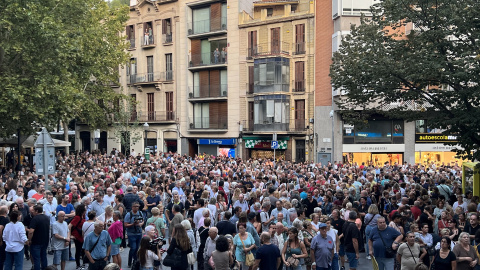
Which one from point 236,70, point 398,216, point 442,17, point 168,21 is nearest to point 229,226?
point 398,216

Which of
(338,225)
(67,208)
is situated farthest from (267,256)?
(67,208)

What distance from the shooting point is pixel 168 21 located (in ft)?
157

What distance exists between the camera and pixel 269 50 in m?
41.4

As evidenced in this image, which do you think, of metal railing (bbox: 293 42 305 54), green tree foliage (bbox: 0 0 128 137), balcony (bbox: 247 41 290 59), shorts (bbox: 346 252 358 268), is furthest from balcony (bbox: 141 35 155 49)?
shorts (bbox: 346 252 358 268)

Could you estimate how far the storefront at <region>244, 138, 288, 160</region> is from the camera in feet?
133

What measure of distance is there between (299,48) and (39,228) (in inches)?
1277

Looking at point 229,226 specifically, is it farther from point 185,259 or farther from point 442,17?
point 442,17

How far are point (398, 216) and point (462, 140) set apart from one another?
19.5ft

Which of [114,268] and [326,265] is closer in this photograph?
[114,268]

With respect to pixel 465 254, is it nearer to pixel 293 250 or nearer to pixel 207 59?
pixel 293 250

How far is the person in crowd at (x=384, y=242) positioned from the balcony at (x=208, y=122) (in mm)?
34290

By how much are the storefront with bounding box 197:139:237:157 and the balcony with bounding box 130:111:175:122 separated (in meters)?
3.87

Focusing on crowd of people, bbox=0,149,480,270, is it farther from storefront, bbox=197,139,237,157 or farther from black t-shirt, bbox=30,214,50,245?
storefront, bbox=197,139,237,157

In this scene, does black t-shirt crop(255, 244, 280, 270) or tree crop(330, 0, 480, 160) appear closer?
black t-shirt crop(255, 244, 280, 270)
